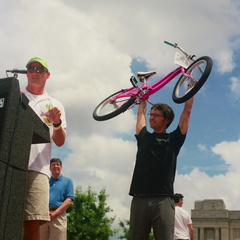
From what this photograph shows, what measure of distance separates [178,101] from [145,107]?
2.14 feet

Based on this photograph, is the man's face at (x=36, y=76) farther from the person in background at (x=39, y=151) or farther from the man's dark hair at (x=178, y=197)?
the man's dark hair at (x=178, y=197)

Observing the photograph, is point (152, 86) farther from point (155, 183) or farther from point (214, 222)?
point (214, 222)

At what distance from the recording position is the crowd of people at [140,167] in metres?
3.84

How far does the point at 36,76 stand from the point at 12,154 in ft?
5.92

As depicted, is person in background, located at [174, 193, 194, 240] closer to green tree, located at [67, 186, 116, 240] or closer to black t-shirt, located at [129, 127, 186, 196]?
black t-shirt, located at [129, 127, 186, 196]

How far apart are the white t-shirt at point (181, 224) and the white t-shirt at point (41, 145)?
14.7 ft

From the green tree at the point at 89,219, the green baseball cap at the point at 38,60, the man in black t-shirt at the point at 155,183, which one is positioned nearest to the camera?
the man in black t-shirt at the point at 155,183

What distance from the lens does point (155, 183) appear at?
4.22m

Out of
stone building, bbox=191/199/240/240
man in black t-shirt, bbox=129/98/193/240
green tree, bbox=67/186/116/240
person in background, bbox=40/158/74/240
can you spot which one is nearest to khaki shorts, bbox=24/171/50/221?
man in black t-shirt, bbox=129/98/193/240

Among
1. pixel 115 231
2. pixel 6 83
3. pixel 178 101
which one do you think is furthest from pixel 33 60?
pixel 115 231

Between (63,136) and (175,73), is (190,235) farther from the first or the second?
(63,136)

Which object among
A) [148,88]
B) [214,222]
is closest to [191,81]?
[148,88]

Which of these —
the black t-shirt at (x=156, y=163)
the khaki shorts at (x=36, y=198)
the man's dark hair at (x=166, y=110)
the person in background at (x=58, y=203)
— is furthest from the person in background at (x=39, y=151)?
the person in background at (x=58, y=203)

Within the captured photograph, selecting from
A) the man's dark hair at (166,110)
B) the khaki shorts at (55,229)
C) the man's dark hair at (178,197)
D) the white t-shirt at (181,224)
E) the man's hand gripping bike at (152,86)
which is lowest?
the khaki shorts at (55,229)
